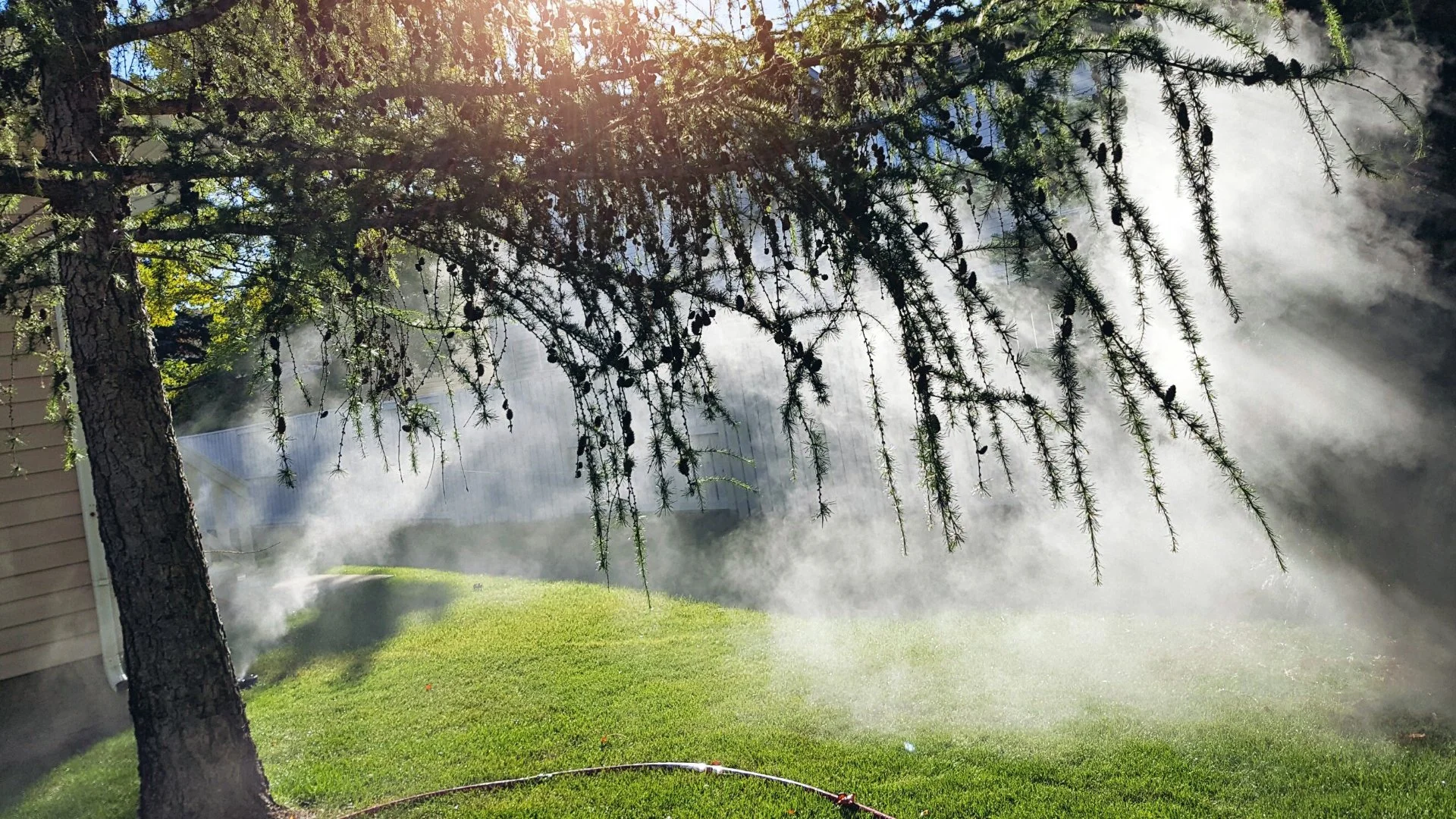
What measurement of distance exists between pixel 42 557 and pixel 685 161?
6.72 meters

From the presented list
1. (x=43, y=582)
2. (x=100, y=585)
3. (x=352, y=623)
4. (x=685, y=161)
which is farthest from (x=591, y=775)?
(x=352, y=623)

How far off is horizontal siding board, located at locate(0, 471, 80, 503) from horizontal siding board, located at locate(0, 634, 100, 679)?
111 centimetres

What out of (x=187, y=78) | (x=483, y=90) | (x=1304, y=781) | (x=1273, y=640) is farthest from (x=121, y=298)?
(x=1273, y=640)

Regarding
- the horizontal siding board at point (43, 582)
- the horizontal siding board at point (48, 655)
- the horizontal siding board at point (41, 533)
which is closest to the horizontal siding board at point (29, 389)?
the horizontal siding board at point (41, 533)

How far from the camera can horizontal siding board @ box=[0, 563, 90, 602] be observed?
6.11 metres

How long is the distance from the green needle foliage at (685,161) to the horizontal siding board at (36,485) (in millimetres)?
4618

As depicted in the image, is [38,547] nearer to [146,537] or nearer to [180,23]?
[146,537]

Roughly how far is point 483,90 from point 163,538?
265 centimetres

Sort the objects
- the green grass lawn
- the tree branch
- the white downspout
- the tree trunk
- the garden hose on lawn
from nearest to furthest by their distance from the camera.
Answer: the tree branch → the tree trunk → the green grass lawn → the garden hose on lawn → the white downspout

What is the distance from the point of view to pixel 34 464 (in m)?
6.20

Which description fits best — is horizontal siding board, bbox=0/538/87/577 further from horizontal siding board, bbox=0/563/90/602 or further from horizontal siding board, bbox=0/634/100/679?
horizontal siding board, bbox=0/634/100/679

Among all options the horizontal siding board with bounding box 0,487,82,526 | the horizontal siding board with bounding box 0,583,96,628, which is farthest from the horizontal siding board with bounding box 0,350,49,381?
the horizontal siding board with bounding box 0,583,96,628

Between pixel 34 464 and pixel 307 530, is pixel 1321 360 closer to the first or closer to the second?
pixel 34 464

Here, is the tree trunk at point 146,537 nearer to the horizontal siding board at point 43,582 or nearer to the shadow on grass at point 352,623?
the shadow on grass at point 352,623
